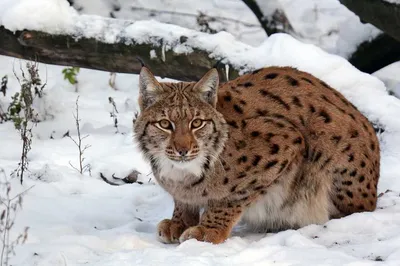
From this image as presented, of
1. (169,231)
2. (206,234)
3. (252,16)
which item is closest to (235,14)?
(252,16)

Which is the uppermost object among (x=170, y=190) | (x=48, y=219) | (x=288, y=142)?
(x=288, y=142)

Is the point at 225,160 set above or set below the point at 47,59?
above

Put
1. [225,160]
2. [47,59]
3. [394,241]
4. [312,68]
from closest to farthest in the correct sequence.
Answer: [394,241] < [225,160] < [312,68] < [47,59]

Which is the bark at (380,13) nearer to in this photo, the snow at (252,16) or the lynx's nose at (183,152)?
the snow at (252,16)

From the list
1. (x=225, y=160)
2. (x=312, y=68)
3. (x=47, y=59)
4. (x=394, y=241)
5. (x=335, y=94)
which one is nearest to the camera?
(x=394, y=241)

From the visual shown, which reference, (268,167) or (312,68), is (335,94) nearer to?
(268,167)

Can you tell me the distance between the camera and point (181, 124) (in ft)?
16.5

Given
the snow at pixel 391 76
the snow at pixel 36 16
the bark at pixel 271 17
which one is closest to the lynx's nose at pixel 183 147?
the snow at pixel 36 16

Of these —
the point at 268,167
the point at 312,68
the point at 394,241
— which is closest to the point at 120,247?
the point at 268,167

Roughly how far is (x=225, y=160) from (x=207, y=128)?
241mm

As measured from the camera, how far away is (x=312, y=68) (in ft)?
23.7

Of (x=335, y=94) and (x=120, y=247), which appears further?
(x=335, y=94)

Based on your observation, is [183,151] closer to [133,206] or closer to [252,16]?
[133,206]

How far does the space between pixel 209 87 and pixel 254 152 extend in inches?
19.2
